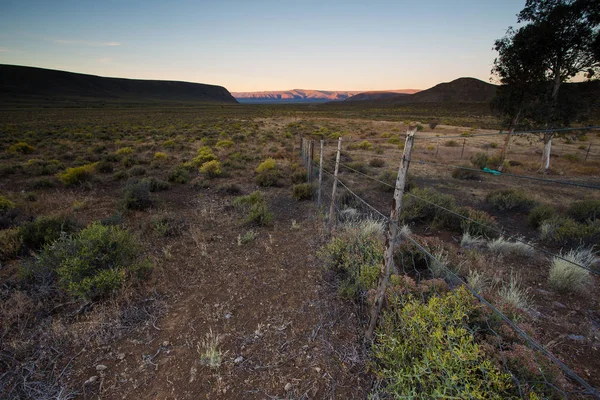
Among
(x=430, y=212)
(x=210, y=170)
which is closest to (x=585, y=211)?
(x=430, y=212)

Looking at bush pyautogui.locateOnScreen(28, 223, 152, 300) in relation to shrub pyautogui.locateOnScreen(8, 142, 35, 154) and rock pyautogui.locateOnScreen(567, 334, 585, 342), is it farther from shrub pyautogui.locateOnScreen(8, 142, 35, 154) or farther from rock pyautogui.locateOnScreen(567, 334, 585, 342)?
shrub pyautogui.locateOnScreen(8, 142, 35, 154)

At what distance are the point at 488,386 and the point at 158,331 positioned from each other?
355cm

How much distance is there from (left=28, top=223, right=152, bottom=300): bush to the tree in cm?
1653

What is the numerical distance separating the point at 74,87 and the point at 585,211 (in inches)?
6539

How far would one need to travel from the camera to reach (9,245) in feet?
16.1

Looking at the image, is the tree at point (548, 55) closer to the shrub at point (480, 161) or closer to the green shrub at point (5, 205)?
the shrub at point (480, 161)

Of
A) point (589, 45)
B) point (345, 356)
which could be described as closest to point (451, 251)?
point (345, 356)

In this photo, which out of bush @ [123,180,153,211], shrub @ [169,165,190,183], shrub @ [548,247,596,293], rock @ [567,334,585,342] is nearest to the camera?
rock @ [567,334,585,342]

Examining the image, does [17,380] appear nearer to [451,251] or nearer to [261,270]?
[261,270]

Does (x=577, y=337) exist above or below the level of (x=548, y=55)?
below

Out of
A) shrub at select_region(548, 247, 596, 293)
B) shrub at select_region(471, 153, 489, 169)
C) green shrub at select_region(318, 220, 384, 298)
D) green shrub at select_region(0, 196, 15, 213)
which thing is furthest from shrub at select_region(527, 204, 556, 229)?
green shrub at select_region(0, 196, 15, 213)

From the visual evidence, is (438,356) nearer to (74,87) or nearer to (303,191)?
(303,191)

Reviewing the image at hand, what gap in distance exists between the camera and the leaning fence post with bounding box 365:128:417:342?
2389 mm

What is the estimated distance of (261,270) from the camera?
15.6 feet
